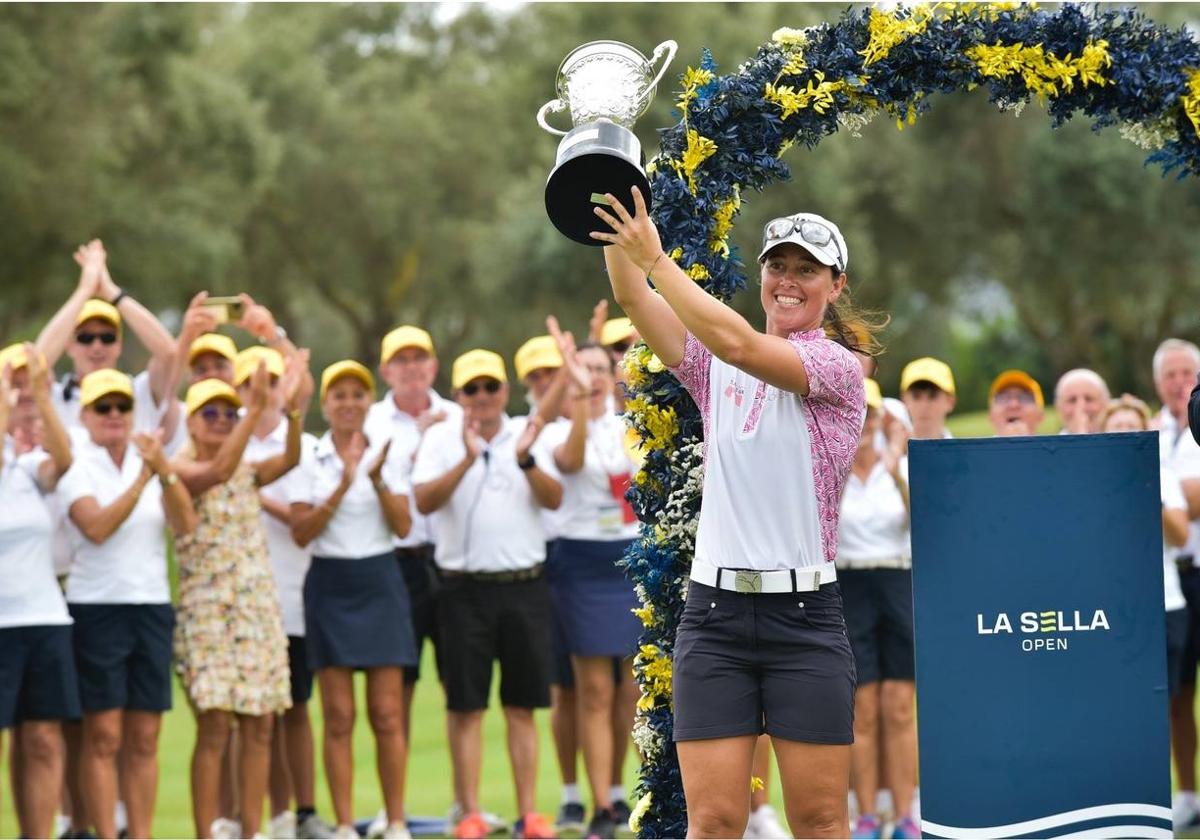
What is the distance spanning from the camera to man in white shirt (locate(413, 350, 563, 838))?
29.5 feet

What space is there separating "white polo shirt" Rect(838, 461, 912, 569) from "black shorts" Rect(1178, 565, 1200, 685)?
1.77m

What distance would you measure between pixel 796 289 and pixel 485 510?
420cm

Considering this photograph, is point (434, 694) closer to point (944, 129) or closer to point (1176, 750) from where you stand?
point (1176, 750)

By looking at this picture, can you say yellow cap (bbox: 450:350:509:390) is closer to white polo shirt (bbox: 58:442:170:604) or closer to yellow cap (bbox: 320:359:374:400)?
yellow cap (bbox: 320:359:374:400)

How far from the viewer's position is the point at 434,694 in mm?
15445

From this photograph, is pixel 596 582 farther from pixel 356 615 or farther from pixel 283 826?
pixel 283 826

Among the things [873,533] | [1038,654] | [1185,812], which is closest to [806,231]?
[1038,654]

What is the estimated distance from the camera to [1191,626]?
371 inches

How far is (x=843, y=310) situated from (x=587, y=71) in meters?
1.10

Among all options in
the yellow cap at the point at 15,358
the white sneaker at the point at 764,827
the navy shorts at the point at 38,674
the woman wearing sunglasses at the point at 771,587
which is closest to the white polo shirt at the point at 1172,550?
the white sneaker at the point at 764,827

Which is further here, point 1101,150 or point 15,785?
point 1101,150

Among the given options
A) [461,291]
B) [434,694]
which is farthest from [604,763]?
[461,291]

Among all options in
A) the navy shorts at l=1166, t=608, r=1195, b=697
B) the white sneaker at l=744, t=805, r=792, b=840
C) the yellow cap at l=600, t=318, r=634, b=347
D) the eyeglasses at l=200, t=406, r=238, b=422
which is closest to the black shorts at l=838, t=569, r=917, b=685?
the white sneaker at l=744, t=805, r=792, b=840

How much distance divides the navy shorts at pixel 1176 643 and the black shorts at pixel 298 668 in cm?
463
